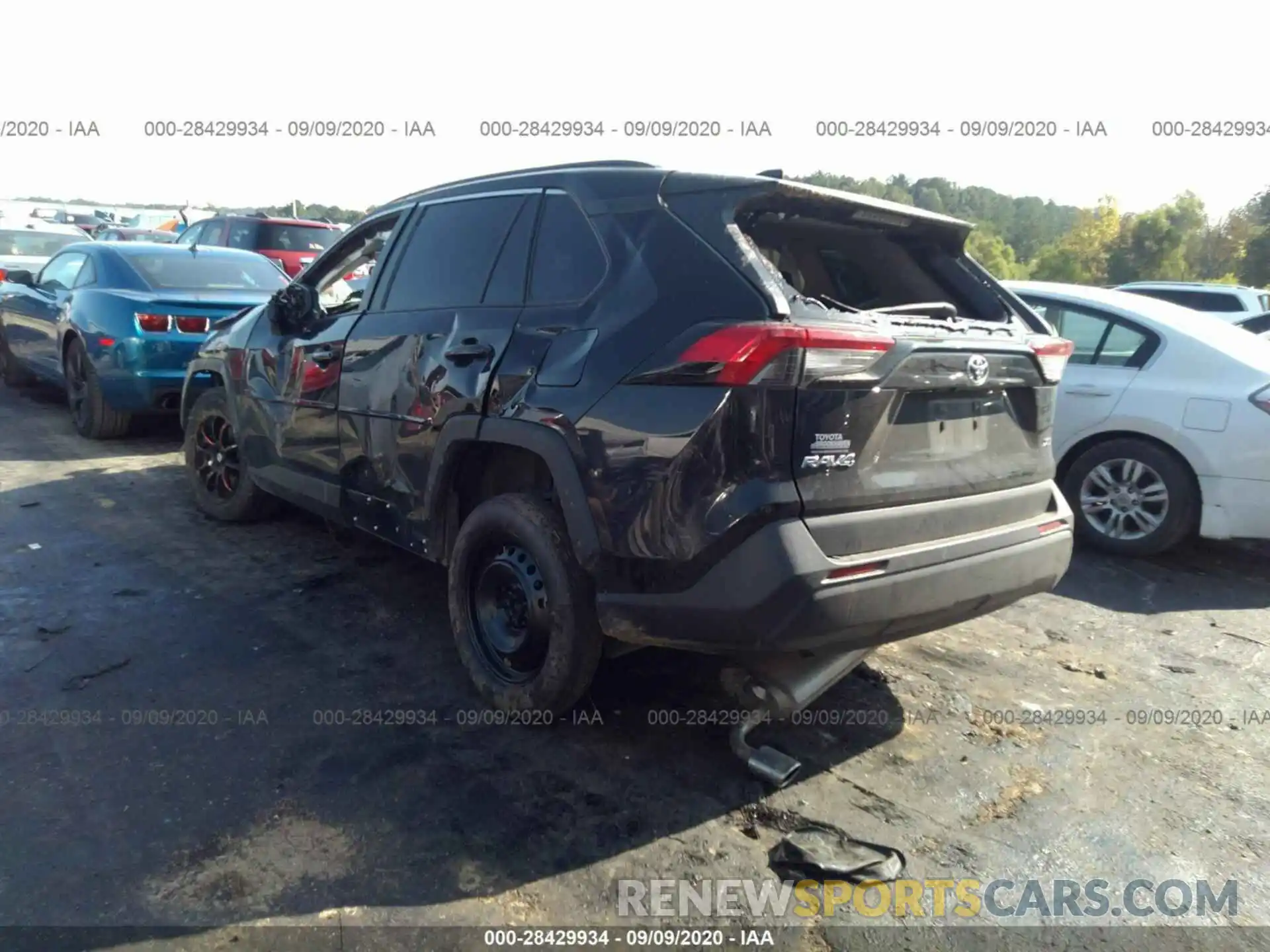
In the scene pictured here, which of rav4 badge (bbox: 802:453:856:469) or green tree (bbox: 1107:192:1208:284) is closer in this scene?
rav4 badge (bbox: 802:453:856:469)

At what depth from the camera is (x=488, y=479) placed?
3.71m

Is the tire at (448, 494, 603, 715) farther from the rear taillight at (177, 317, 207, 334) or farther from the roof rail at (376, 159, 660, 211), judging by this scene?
the rear taillight at (177, 317, 207, 334)

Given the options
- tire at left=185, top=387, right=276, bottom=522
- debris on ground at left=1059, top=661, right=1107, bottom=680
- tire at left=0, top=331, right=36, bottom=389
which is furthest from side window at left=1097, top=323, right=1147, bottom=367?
tire at left=0, top=331, right=36, bottom=389

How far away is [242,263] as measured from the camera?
8.38 m

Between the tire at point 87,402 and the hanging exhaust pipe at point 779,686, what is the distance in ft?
21.1

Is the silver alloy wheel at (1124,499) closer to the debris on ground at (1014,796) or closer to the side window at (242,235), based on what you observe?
the debris on ground at (1014,796)

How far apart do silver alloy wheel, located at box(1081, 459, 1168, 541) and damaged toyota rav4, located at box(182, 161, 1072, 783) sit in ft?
7.80

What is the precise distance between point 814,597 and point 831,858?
0.77 meters

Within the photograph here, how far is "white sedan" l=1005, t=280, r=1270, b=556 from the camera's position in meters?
5.22

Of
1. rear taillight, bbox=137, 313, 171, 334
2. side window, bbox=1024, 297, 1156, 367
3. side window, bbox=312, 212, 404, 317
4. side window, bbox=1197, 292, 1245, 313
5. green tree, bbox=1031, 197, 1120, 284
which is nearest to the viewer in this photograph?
side window, bbox=312, 212, 404, 317

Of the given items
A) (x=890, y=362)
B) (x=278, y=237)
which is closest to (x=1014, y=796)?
(x=890, y=362)

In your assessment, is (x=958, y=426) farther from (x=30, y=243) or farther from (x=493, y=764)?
(x=30, y=243)

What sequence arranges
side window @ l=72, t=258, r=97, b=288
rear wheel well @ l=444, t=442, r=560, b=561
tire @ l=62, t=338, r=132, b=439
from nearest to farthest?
rear wheel well @ l=444, t=442, r=560, b=561 → tire @ l=62, t=338, r=132, b=439 → side window @ l=72, t=258, r=97, b=288

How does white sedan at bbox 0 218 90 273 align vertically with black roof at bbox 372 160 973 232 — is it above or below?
above
